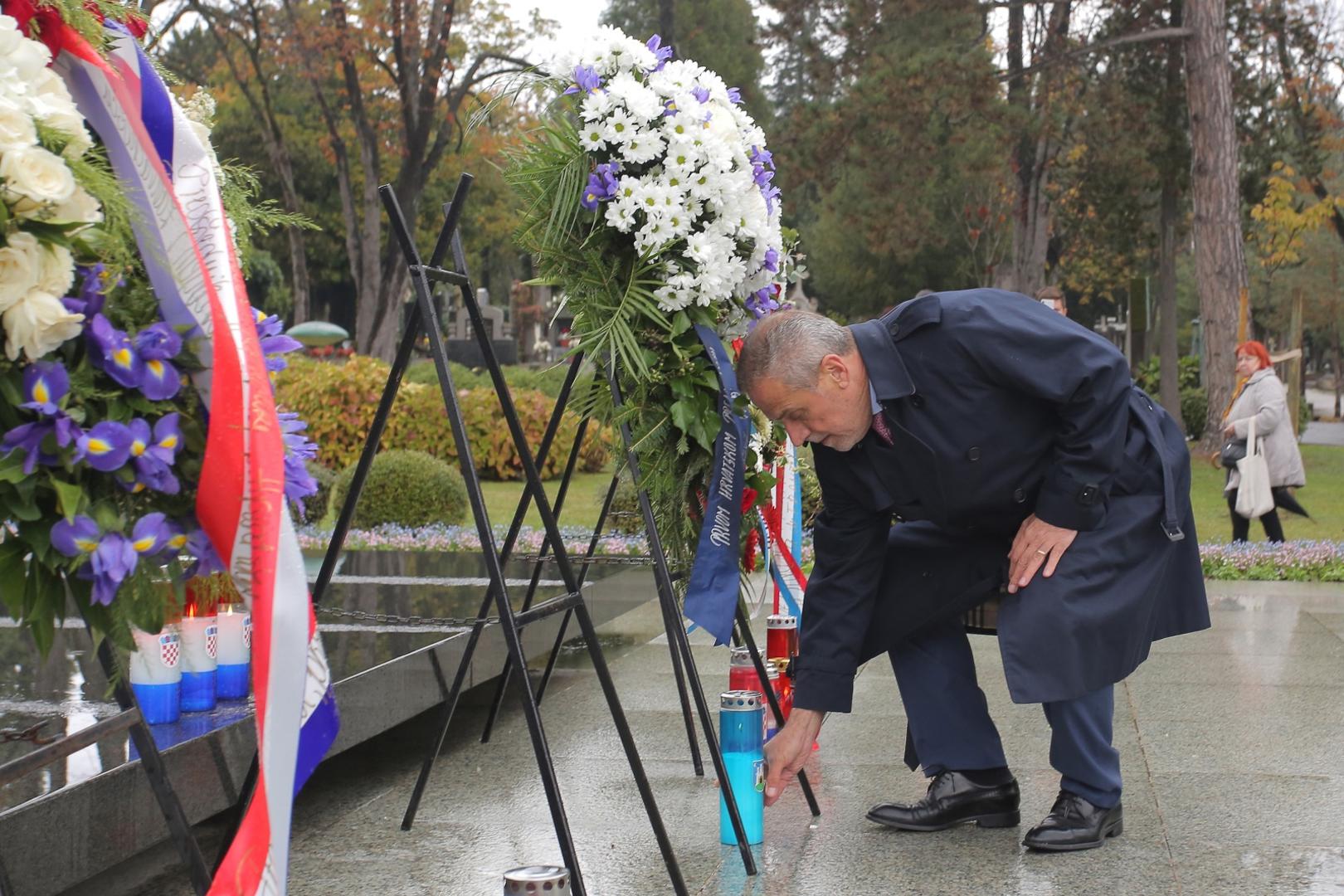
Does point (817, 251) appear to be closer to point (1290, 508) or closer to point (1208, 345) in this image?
point (1208, 345)

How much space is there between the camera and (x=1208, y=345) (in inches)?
719

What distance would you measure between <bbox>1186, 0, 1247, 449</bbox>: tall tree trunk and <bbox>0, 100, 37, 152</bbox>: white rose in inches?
705

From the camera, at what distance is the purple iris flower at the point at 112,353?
1.91 m

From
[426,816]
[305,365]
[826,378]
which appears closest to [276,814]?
[826,378]

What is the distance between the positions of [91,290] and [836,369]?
1.82 m

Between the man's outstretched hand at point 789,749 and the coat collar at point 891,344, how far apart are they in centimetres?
81

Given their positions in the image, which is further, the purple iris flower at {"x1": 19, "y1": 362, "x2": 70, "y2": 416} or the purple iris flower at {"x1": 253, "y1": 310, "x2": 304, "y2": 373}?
the purple iris flower at {"x1": 253, "y1": 310, "x2": 304, "y2": 373}

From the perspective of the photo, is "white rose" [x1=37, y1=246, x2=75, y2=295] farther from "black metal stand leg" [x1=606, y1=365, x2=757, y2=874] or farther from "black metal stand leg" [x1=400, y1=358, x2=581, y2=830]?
"black metal stand leg" [x1=400, y1=358, x2=581, y2=830]

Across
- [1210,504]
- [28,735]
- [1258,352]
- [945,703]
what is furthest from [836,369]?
[1210,504]

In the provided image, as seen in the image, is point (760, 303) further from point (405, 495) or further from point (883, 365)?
point (405, 495)

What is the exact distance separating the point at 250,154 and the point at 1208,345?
25.9 meters

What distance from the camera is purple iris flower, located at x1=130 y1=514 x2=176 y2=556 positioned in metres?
1.93

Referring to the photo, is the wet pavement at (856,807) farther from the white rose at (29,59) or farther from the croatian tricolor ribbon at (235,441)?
the white rose at (29,59)

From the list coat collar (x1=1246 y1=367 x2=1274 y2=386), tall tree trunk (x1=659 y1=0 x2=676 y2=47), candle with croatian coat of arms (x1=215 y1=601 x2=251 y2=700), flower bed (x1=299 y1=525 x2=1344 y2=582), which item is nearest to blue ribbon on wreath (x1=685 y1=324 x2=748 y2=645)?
candle with croatian coat of arms (x1=215 y1=601 x2=251 y2=700)
